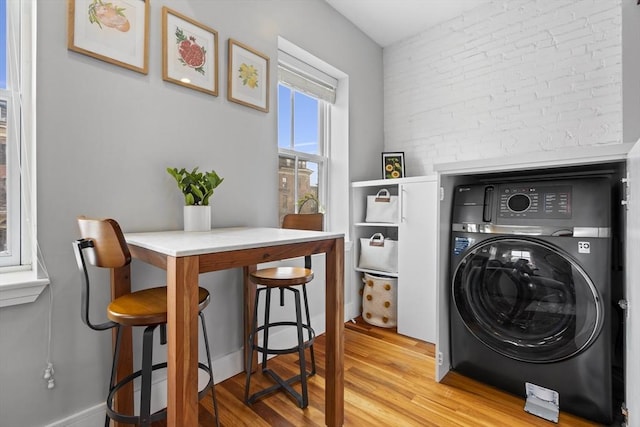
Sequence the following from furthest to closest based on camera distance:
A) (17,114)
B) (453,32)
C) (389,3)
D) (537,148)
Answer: (453,32)
(389,3)
(537,148)
(17,114)

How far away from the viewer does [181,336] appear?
0.92m

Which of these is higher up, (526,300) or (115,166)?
(115,166)

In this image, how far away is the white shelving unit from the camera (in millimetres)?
2359

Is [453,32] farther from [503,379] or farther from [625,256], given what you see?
[503,379]

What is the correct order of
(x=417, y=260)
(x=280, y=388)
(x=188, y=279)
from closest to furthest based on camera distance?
(x=188, y=279), (x=280, y=388), (x=417, y=260)

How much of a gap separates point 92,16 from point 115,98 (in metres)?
0.34

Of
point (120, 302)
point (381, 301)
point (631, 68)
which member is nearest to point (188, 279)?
point (120, 302)

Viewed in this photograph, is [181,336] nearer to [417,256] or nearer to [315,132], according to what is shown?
[417,256]

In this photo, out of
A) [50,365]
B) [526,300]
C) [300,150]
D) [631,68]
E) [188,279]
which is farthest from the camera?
[300,150]

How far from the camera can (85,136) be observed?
1338mm

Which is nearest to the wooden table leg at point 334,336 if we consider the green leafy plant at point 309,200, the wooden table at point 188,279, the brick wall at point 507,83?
the wooden table at point 188,279

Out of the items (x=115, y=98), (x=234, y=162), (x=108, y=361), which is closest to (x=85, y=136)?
(x=115, y=98)

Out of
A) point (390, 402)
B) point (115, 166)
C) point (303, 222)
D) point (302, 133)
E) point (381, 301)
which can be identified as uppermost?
point (302, 133)

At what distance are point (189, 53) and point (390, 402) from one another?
7.02ft
